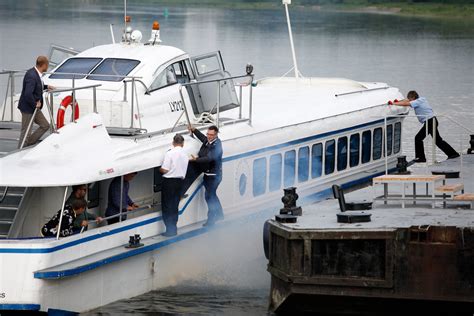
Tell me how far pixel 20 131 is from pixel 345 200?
4779mm

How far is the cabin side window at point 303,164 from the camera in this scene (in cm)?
2033

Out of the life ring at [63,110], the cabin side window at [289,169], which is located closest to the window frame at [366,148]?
the cabin side window at [289,169]

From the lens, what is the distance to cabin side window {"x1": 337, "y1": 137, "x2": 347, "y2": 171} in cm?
2169

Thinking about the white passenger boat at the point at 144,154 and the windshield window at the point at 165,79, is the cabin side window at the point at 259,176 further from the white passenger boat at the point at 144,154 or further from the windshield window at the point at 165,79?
the windshield window at the point at 165,79

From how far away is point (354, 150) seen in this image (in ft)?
73.3

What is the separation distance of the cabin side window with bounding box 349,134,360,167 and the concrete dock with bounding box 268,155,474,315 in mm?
6572

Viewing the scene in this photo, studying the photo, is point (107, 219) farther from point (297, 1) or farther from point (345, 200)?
point (297, 1)

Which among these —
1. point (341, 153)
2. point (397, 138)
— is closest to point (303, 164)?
point (341, 153)

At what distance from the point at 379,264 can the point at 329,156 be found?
6.53m

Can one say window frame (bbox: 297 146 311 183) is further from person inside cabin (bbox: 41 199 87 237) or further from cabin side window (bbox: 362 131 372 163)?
person inside cabin (bbox: 41 199 87 237)

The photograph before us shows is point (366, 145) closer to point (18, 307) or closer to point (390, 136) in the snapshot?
point (390, 136)

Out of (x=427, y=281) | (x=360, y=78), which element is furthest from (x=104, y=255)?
(x=360, y=78)

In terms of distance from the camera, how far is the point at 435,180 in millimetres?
16250

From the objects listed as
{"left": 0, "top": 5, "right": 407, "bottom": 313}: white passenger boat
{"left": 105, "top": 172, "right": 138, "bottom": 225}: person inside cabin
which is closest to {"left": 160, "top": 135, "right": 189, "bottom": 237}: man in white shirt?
{"left": 0, "top": 5, "right": 407, "bottom": 313}: white passenger boat
